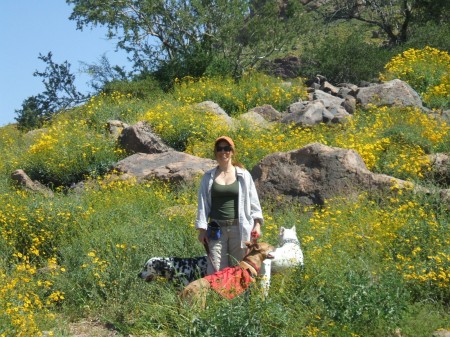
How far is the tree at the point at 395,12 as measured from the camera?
24125mm

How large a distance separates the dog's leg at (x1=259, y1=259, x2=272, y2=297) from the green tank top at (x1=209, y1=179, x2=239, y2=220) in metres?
0.62

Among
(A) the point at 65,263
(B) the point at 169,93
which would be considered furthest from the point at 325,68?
(A) the point at 65,263

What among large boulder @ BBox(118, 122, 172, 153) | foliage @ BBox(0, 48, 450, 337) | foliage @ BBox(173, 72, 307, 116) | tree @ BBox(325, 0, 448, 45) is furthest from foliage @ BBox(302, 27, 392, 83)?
large boulder @ BBox(118, 122, 172, 153)

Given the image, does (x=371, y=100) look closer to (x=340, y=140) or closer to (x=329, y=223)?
(x=340, y=140)

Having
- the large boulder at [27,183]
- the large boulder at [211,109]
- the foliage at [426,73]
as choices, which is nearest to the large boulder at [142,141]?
the large boulder at [211,109]

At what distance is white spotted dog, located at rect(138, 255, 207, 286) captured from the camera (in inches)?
307

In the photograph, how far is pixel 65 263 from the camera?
30.5 ft

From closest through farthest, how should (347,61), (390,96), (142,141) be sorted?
1. (142,141)
2. (390,96)
3. (347,61)

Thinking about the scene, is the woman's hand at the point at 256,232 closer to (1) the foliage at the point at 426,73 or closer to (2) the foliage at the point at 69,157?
(2) the foliage at the point at 69,157

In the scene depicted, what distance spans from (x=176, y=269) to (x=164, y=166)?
514cm

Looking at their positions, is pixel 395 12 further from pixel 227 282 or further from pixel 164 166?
pixel 227 282

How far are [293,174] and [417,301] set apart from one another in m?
3.86

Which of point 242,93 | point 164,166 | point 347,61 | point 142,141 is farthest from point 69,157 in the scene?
point 347,61

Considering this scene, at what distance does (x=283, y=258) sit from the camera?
7473mm
